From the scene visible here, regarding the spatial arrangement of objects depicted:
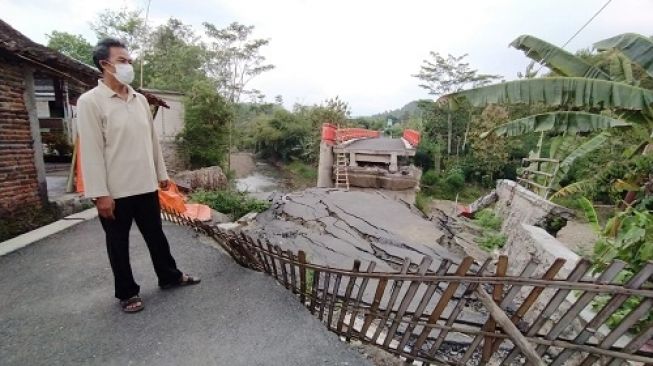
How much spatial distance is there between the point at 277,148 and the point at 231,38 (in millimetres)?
10474

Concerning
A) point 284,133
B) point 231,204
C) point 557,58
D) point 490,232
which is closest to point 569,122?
point 557,58

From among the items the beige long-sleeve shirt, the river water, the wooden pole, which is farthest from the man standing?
the river water

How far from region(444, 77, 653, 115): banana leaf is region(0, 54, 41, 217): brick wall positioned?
674cm

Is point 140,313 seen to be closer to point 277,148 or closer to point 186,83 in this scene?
point 186,83

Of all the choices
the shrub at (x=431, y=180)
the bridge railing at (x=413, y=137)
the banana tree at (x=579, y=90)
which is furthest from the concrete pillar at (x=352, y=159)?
the shrub at (x=431, y=180)

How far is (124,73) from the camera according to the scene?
2664 millimetres

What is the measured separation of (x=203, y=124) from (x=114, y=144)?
563 inches

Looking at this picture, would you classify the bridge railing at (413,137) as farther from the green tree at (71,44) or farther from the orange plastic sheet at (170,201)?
the green tree at (71,44)

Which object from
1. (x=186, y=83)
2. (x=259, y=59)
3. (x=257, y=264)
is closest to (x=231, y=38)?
(x=259, y=59)

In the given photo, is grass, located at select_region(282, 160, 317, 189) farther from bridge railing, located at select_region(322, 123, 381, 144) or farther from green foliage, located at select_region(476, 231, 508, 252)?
green foliage, located at select_region(476, 231, 508, 252)

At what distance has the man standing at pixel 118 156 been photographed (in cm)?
250

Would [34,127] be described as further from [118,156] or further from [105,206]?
[105,206]

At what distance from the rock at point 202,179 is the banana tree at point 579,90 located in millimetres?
9932

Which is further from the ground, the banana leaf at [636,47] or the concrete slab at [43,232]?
the banana leaf at [636,47]
